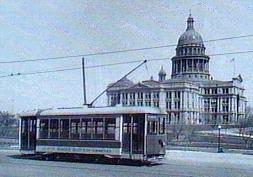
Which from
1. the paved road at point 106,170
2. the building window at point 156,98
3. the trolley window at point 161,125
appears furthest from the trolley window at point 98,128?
the building window at point 156,98

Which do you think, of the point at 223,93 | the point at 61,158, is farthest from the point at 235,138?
the point at 223,93

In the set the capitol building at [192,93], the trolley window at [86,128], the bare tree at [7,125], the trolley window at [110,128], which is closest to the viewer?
the trolley window at [110,128]

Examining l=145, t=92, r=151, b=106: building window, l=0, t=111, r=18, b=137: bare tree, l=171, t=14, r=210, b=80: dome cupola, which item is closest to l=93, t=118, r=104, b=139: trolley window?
l=0, t=111, r=18, b=137: bare tree

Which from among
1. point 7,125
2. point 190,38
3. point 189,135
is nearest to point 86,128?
point 189,135

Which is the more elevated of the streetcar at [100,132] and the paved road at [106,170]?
the streetcar at [100,132]

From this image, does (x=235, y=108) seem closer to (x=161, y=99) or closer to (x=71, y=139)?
(x=161, y=99)

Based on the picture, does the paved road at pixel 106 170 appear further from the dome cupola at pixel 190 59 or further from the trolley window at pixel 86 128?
the dome cupola at pixel 190 59

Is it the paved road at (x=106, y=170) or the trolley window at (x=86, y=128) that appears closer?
the paved road at (x=106, y=170)
